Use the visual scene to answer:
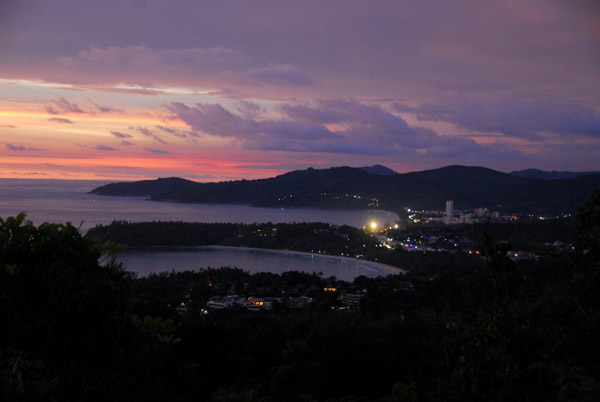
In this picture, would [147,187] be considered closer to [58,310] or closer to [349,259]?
[349,259]

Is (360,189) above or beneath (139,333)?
above

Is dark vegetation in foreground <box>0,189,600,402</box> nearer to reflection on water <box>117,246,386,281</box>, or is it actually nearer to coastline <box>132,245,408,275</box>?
coastline <box>132,245,408,275</box>

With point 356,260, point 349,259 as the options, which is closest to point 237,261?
point 349,259

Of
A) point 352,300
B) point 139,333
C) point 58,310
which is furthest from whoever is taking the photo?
point 352,300

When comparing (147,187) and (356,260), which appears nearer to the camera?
(356,260)

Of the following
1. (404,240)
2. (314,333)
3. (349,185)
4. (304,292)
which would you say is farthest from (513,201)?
(314,333)

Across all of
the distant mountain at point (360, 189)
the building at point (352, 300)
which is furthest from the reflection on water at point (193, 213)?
the building at point (352, 300)

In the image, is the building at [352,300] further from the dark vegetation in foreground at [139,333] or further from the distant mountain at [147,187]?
the distant mountain at [147,187]
